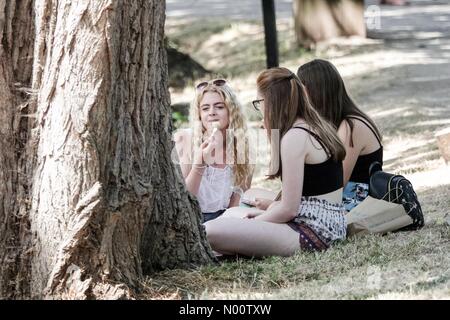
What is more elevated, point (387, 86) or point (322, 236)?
point (387, 86)

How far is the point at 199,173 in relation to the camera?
249 inches

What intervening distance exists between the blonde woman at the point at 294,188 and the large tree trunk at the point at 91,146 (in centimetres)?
82

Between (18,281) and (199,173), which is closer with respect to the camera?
(18,281)

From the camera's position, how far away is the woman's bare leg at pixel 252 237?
5648mm

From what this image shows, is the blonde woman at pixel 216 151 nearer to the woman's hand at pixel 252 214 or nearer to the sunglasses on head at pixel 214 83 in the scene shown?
the sunglasses on head at pixel 214 83

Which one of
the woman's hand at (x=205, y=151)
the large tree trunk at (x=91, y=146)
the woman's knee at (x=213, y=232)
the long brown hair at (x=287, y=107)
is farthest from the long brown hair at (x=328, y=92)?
the large tree trunk at (x=91, y=146)

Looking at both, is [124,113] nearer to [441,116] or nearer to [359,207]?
[359,207]

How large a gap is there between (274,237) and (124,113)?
1.26 metres

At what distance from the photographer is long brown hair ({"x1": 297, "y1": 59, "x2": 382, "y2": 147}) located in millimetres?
6344

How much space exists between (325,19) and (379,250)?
40.0 ft

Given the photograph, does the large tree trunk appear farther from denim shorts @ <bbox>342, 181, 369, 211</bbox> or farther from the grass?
denim shorts @ <bbox>342, 181, 369, 211</bbox>

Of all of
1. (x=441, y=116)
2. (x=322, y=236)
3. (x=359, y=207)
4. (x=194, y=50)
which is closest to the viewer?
(x=322, y=236)
